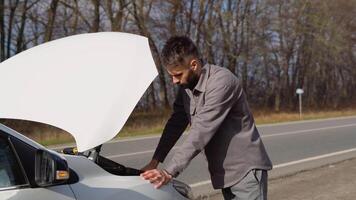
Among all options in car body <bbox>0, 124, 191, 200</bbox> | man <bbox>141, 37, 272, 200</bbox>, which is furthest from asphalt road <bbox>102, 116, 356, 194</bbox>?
car body <bbox>0, 124, 191, 200</bbox>

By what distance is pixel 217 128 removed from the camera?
3443 millimetres

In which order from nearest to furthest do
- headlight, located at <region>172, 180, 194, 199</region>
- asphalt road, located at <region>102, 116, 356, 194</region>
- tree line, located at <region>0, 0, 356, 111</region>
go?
1. headlight, located at <region>172, 180, 194, 199</region>
2. asphalt road, located at <region>102, 116, 356, 194</region>
3. tree line, located at <region>0, 0, 356, 111</region>

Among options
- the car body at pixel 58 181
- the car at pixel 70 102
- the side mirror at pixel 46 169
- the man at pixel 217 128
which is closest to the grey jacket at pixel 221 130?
the man at pixel 217 128

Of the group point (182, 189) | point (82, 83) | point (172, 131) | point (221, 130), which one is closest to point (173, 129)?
point (172, 131)

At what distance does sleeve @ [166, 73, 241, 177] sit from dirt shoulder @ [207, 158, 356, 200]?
4405 millimetres

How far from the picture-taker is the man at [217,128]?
11.0 ft

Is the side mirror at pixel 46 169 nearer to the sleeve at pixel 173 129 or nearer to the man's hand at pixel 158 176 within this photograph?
the man's hand at pixel 158 176

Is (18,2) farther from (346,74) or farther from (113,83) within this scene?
(346,74)

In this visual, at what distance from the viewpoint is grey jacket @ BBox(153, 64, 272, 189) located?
3412 mm

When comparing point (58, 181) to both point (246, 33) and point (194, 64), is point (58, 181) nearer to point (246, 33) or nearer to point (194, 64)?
point (194, 64)

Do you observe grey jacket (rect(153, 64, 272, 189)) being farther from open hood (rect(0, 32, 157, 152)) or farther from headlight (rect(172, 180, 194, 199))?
open hood (rect(0, 32, 157, 152))

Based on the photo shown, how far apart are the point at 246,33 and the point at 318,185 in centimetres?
3505

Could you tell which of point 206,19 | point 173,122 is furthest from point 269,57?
point 173,122

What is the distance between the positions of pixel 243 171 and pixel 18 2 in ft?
97.3
